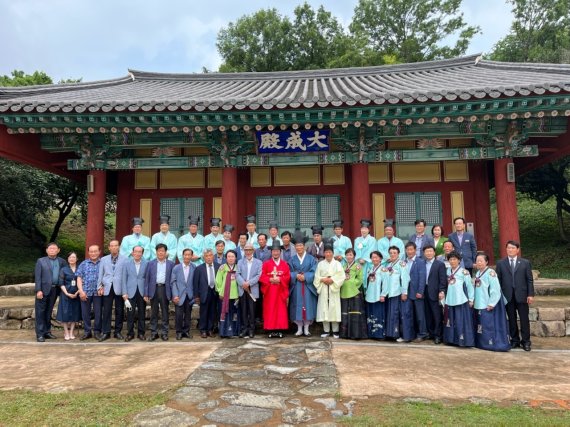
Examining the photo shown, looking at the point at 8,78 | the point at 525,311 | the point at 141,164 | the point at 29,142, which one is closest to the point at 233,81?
the point at 141,164

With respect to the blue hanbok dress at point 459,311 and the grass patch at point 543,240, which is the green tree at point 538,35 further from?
the blue hanbok dress at point 459,311

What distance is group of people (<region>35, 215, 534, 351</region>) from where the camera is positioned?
20.9 feet

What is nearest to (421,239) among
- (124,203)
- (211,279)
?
(211,279)

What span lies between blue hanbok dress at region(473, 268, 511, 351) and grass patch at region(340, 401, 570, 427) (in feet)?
7.67

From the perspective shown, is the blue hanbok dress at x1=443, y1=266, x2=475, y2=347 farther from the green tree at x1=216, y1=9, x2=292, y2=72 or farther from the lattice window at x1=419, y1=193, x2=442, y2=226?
the green tree at x1=216, y1=9, x2=292, y2=72

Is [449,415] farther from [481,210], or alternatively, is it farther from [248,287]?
[481,210]

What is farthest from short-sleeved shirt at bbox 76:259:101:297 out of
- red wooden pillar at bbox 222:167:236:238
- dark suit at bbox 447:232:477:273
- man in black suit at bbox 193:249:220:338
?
dark suit at bbox 447:232:477:273

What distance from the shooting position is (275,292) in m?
6.67

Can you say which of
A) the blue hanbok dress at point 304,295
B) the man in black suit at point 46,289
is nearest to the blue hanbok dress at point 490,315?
the blue hanbok dress at point 304,295

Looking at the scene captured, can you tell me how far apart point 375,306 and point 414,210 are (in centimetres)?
372

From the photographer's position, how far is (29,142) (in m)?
8.91

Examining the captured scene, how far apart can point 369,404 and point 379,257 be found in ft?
10.4

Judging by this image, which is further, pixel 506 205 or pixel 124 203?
pixel 124 203

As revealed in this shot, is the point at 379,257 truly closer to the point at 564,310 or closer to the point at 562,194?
the point at 564,310
